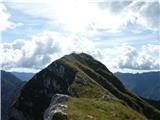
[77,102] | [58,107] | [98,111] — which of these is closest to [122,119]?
[98,111]

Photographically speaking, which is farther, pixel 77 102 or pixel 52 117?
pixel 77 102

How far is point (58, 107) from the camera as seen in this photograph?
566 feet

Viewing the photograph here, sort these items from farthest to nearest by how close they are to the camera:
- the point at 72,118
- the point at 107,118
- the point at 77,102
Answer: the point at 77,102
the point at 107,118
the point at 72,118

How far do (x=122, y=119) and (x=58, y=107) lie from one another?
130 ft

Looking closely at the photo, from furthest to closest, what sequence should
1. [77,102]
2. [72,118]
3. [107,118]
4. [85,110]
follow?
[77,102], [85,110], [107,118], [72,118]

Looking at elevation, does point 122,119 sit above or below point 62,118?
below

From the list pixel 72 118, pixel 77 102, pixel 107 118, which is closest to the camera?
pixel 72 118

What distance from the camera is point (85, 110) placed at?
183250mm

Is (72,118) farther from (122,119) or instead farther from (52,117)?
(122,119)

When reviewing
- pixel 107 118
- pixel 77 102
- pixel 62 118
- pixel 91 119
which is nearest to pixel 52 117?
pixel 62 118

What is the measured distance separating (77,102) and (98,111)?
17.3 metres

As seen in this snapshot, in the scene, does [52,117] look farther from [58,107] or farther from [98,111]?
[98,111]

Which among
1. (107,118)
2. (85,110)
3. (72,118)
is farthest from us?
(85,110)

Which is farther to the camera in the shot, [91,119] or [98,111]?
[98,111]
